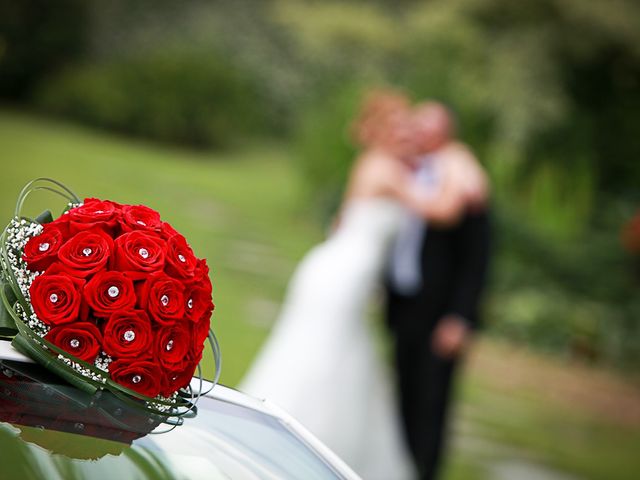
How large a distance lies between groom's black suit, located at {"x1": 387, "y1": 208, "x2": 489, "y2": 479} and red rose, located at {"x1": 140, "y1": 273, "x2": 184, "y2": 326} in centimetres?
428

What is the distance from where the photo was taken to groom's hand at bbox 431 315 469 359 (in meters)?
6.16

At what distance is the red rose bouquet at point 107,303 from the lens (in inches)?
77.2

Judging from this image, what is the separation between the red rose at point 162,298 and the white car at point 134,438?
6.6 inches

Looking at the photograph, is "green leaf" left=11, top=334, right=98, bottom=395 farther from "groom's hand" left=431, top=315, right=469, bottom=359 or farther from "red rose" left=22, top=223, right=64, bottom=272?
"groom's hand" left=431, top=315, right=469, bottom=359

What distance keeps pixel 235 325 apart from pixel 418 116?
434cm

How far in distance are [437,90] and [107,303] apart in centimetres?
1134

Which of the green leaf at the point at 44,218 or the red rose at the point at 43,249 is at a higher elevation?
the green leaf at the point at 44,218

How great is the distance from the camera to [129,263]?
2018 millimetres

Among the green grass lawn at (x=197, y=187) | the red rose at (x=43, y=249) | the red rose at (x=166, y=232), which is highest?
the green grass lawn at (x=197, y=187)

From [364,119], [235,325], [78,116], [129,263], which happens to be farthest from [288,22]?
[129,263]

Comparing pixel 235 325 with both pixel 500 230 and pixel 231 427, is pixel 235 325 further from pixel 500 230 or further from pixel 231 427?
pixel 231 427

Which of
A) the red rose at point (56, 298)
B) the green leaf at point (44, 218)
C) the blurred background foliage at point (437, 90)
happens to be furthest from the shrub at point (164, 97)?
the red rose at point (56, 298)

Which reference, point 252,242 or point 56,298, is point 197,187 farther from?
point 56,298

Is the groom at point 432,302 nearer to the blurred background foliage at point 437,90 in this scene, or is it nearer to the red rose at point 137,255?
the red rose at point 137,255
